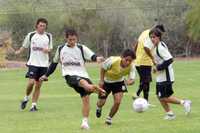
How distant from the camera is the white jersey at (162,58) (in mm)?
13250

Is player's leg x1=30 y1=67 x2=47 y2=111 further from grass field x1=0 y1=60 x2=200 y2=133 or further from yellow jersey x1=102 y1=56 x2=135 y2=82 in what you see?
yellow jersey x1=102 y1=56 x2=135 y2=82

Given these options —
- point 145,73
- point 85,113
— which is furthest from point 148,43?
point 85,113

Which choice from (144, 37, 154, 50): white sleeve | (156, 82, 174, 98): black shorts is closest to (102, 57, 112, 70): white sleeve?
(156, 82, 174, 98): black shorts

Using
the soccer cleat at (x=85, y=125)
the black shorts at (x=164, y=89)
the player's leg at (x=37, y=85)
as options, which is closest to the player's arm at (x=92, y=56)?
the soccer cleat at (x=85, y=125)

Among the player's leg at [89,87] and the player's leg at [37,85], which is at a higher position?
the player's leg at [89,87]

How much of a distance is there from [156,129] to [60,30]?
43.2 metres

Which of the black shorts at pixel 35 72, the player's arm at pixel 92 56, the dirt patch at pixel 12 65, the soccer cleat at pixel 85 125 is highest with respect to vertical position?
the player's arm at pixel 92 56

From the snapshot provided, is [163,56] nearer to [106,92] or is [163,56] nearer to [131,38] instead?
[106,92]

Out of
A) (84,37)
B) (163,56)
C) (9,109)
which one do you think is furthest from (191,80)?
(84,37)

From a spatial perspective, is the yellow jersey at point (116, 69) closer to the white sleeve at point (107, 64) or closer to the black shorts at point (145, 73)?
the white sleeve at point (107, 64)

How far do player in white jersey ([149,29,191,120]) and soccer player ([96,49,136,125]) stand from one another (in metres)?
0.98

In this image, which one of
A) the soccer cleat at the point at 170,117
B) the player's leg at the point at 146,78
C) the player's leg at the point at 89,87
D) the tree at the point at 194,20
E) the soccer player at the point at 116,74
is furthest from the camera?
the tree at the point at 194,20

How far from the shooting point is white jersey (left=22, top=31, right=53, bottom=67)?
1572 cm

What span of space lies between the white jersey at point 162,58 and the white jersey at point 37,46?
130 inches
